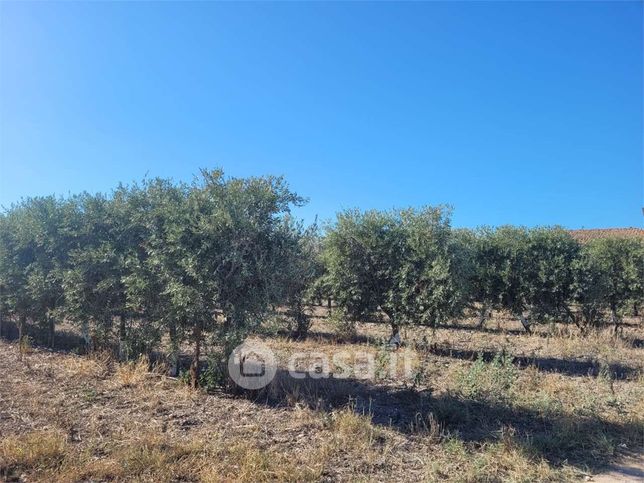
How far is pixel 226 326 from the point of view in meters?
6.10

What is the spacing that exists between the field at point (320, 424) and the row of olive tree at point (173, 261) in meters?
0.60

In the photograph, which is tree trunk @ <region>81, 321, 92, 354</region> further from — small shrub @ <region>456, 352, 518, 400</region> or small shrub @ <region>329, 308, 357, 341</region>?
small shrub @ <region>456, 352, 518, 400</region>

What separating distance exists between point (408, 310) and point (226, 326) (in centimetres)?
450

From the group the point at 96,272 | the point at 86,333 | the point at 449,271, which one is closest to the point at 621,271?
the point at 449,271

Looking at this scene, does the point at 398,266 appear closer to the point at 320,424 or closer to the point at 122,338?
the point at 320,424

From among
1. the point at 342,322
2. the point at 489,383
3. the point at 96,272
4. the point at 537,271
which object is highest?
the point at 537,271

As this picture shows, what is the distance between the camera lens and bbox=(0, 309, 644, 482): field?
4.09 m

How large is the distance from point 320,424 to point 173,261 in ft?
9.56

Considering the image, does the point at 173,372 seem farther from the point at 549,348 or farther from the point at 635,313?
the point at 635,313

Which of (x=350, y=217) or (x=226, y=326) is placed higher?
(x=350, y=217)

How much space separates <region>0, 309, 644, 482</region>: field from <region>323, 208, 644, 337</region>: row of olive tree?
1421 millimetres

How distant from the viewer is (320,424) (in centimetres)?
528

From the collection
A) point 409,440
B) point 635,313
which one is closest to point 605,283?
point 635,313

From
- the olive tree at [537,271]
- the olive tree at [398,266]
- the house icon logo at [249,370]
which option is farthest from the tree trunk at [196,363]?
the olive tree at [537,271]
